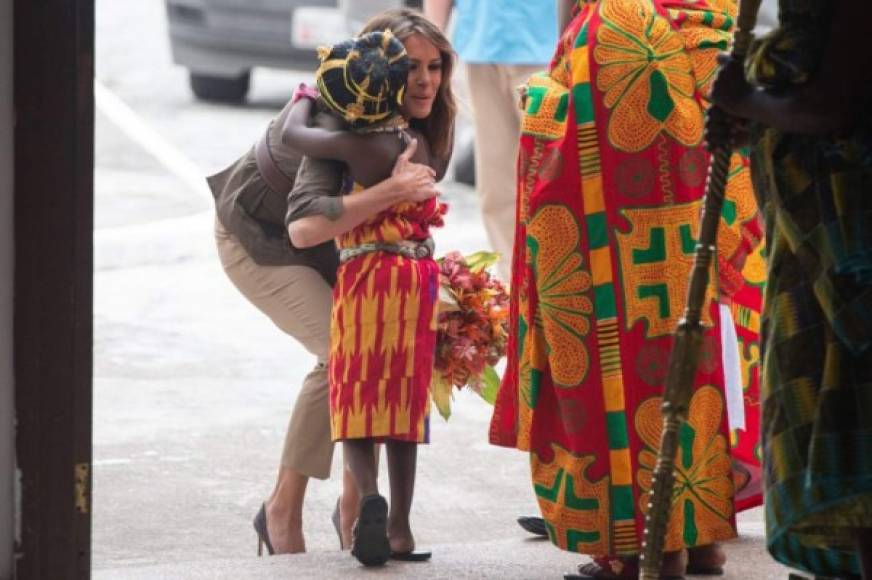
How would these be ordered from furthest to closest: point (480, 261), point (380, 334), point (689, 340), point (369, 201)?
1. point (480, 261)
2. point (380, 334)
3. point (369, 201)
4. point (689, 340)

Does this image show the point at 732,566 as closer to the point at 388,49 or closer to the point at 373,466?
the point at 373,466

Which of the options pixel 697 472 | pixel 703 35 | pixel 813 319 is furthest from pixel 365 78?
pixel 813 319

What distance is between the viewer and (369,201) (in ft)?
15.7

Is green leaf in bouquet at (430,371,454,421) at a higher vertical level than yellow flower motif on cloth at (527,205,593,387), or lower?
lower

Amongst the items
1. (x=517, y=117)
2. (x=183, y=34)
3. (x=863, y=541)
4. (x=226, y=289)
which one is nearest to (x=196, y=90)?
(x=183, y=34)

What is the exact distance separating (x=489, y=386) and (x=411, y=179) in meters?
0.79

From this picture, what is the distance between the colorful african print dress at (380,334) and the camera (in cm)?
490

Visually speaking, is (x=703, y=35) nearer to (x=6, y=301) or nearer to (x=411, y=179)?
(x=411, y=179)

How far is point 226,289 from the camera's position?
9164 mm

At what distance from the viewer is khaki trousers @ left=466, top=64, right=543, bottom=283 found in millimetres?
8164

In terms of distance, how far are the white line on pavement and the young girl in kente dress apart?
607 cm

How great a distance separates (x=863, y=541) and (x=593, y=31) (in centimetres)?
158

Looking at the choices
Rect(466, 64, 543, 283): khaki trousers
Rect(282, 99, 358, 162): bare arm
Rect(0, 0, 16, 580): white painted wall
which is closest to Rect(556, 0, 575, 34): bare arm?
Rect(282, 99, 358, 162): bare arm

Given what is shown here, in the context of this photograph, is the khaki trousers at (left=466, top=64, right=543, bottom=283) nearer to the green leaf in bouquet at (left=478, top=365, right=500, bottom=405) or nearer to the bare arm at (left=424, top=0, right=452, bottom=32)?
the bare arm at (left=424, top=0, right=452, bottom=32)
